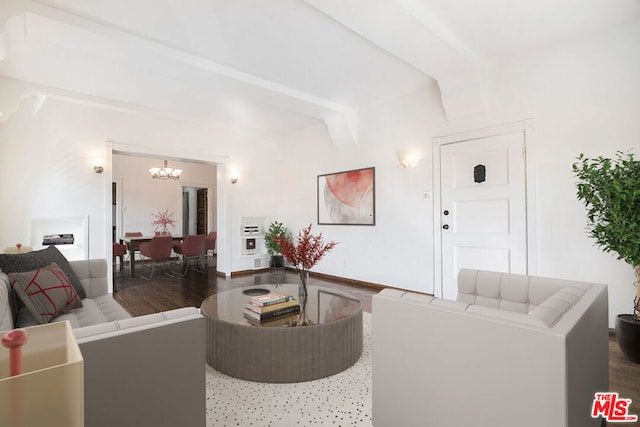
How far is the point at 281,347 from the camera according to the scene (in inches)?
83.7

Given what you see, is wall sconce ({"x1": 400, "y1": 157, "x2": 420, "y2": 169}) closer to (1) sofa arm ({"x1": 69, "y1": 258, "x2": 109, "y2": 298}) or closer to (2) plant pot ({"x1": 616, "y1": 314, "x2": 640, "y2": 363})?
(2) plant pot ({"x1": 616, "y1": 314, "x2": 640, "y2": 363})

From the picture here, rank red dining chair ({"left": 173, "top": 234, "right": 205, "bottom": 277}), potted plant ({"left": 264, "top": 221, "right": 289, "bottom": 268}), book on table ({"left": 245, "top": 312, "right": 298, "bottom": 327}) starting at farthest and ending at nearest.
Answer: potted plant ({"left": 264, "top": 221, "right": 289, "bottom": 268}), red dining chair ({"left": 173, "top": 234, "right": 205, "bottom": 277}), book on table ({"left": 245, "top": 312, "right": 298, "bottom": 327})

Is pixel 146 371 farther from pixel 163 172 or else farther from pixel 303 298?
pixel 163 172

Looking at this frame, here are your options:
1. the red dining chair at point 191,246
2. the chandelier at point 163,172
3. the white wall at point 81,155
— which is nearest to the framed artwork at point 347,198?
the white wall at point 81,155

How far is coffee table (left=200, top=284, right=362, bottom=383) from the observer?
213cm

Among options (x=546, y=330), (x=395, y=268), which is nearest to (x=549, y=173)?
(x=395, y=268)

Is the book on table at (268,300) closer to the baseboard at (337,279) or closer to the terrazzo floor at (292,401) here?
the terrazzo floor at (292,401)

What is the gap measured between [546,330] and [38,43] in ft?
15.1

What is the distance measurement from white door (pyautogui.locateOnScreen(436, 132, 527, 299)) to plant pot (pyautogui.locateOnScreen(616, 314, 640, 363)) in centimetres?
109

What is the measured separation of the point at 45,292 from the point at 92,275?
77 centimetres

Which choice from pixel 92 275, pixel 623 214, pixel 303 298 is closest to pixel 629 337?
pixel 623 214

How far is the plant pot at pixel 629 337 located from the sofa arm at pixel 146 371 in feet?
10.0

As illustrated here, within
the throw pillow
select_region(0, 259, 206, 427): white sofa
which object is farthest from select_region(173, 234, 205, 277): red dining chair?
select_region(0, 259, 206, 427): white sofa

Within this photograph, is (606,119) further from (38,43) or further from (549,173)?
(38,43)
